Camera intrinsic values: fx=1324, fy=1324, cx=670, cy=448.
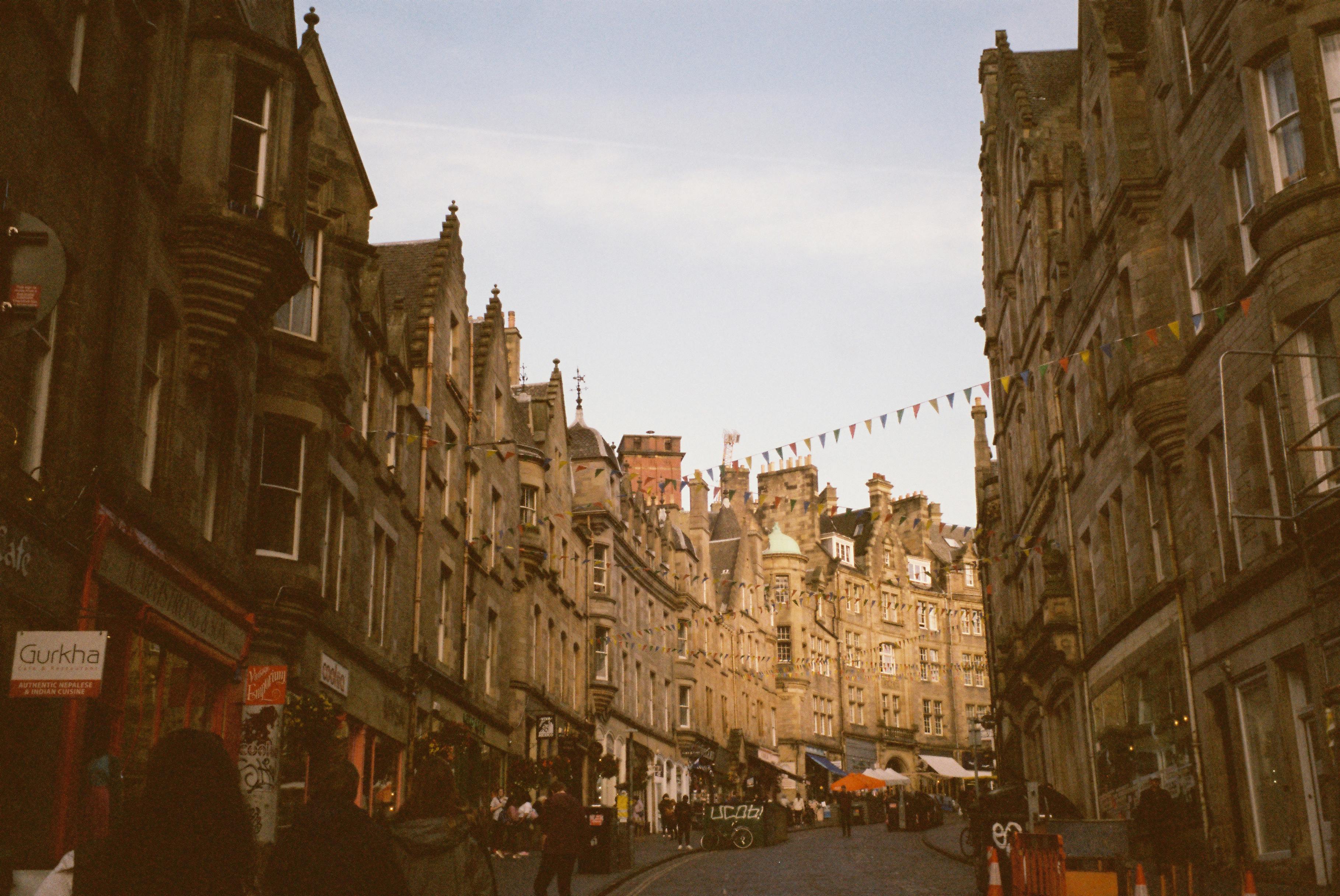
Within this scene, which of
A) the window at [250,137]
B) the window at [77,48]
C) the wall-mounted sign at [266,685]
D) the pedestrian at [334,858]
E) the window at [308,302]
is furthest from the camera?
the window at [308,302]

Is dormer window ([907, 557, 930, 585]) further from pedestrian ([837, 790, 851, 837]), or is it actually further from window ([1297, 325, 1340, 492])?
window ([1297, 325, 1340, 492])

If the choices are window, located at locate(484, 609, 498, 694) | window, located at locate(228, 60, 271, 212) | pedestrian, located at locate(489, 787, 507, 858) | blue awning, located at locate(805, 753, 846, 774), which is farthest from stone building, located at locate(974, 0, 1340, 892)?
blue awning, located at locate(805, 753, 846, 774)

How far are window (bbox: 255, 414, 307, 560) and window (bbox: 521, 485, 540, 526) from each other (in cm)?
1965

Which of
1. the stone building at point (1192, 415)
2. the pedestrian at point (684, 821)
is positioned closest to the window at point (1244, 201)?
the stone building at point (1192, 415)

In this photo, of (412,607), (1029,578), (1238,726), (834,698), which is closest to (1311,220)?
(1238,726)

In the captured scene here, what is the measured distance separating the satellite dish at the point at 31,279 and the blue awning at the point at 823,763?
74878 millimetres

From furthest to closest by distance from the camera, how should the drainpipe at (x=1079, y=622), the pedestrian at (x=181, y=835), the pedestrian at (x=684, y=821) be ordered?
the pedestrian at (x=684, y=821)
the drainpipe at (x=1079, y=622)
the pedestrian at (x=181, y=835)

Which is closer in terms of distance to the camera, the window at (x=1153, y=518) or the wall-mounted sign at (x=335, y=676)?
the wall-mounted sign at (x=335, y=676)

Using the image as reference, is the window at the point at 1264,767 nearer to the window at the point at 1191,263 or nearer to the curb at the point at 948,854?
the window at the point at 1191,263

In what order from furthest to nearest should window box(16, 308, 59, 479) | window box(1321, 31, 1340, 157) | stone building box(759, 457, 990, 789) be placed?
stone building box(759, 457, 990, 789) < window box(1321, 31, 1340, 157) < window box(16, 308, 59, 479)

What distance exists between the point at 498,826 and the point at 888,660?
69399 mm

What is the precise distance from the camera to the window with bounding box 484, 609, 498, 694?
34094 millimetres

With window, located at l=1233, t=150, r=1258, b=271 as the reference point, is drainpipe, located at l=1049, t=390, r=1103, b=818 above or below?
below

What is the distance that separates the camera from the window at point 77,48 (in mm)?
12867
